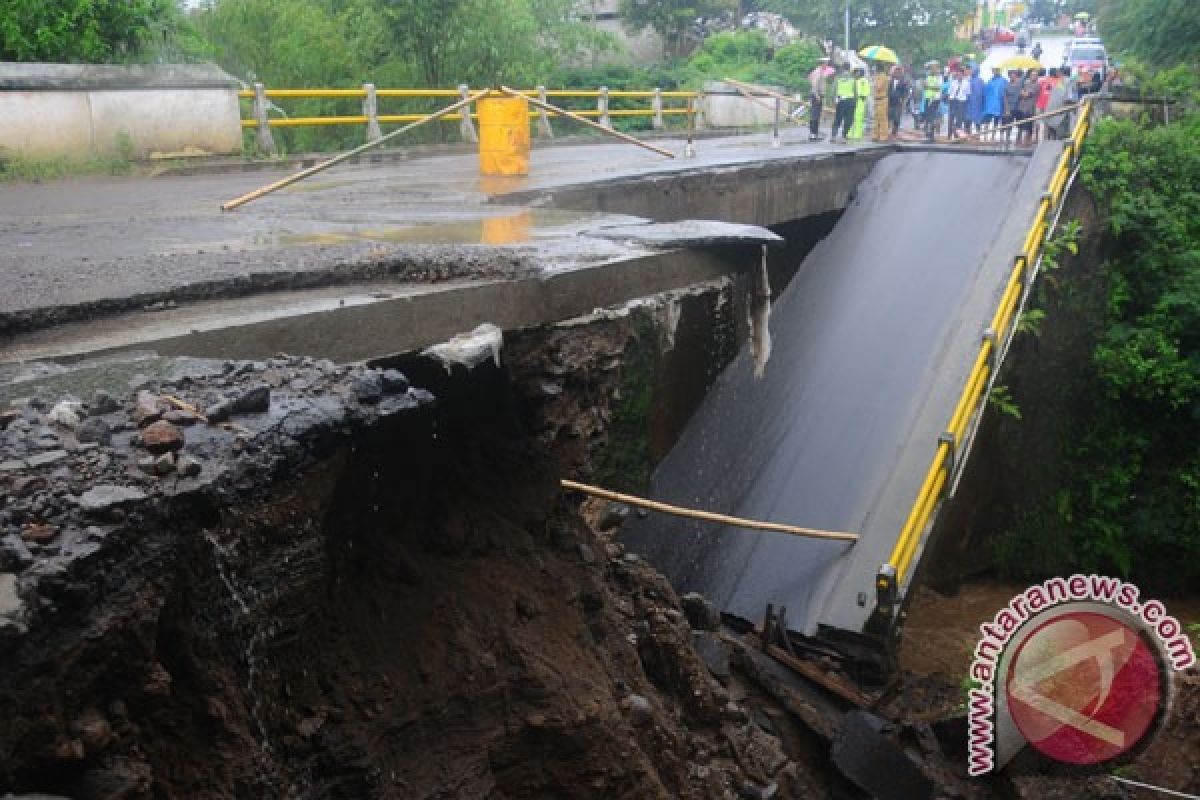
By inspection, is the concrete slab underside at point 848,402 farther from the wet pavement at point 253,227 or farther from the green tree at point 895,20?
the green tree at point 895,20

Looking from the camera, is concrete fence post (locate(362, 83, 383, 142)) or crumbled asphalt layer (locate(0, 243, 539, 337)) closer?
crumbled asphalt layer (locate(0, 243, 539, 337))

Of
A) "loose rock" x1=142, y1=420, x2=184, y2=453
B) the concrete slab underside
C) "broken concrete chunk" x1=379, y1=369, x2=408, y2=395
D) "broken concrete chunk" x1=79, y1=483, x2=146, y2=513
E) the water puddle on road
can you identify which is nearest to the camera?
"broken concrete chunk" x1=79, y1=483, x2=146, y2=513

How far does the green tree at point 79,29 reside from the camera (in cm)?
1157

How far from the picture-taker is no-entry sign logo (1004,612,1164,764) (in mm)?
5211

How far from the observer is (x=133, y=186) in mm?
10000

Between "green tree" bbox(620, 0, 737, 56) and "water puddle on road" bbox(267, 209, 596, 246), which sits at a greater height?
"green tree" bbox(620, 0, 737, 56)

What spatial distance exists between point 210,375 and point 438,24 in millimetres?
16421

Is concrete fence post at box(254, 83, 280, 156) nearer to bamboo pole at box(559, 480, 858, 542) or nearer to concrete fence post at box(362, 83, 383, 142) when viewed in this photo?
concrete fence post at box(362, 83, 383, 142)

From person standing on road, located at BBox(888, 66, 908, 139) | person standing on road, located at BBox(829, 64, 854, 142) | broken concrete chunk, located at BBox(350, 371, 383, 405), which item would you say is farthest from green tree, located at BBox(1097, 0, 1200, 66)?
broken concrete chunk, located at BBox(350, 371, 383, 405)

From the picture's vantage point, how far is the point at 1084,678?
17.0ft

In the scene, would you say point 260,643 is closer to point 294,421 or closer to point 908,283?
point 294,421

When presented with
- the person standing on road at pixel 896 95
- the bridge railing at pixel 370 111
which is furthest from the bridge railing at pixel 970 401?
the person standing on road at pixel 896 95

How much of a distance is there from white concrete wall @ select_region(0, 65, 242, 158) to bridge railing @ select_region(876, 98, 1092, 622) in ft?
28.4

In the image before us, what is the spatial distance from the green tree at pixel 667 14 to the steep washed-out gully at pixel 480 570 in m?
24.3
